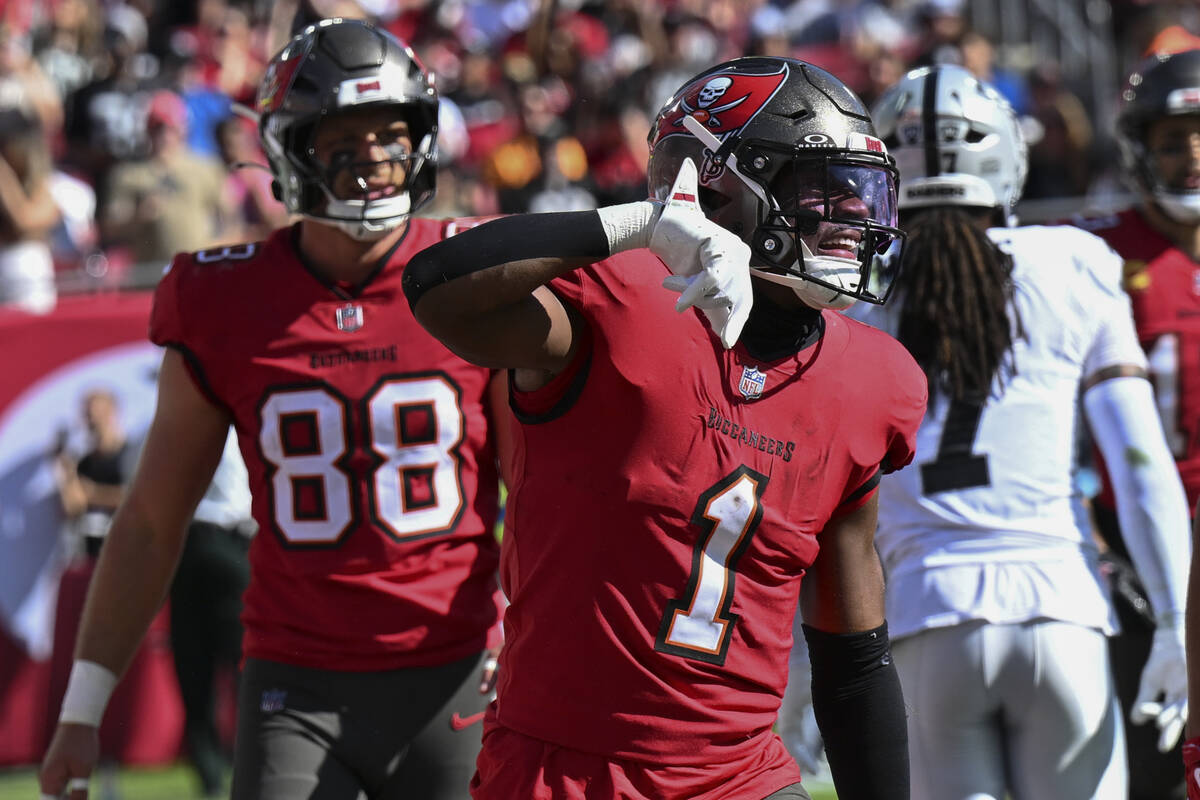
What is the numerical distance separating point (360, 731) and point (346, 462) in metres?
0.55

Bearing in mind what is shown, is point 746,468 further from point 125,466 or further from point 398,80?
point 125,466

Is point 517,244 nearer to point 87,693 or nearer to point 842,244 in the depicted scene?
point 842,244

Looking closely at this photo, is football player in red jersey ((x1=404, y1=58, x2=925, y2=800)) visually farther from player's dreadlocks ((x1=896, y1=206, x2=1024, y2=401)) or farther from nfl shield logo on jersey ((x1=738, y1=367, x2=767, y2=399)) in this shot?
player's dreadlocks ((x1=896, y1=206, x2=1024, y2=401))

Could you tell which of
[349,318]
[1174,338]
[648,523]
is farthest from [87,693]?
[1174,338]

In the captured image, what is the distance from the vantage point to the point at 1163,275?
14.0 ft

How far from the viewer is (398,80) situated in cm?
356

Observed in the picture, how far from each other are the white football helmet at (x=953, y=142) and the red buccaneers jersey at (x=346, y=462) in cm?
117

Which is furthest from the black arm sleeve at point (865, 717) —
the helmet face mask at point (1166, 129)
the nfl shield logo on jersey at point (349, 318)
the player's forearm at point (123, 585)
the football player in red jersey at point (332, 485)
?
the helmet face mask at point (1166, 129)

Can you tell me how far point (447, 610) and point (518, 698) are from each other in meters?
0.90

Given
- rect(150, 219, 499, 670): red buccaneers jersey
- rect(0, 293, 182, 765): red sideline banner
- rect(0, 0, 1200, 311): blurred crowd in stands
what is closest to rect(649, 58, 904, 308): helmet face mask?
rect(150, 219, 499, 670): red buccaneers jersey

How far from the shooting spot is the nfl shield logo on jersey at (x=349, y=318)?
3455 mm

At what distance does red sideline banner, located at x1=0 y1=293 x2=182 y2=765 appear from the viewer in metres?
7.67

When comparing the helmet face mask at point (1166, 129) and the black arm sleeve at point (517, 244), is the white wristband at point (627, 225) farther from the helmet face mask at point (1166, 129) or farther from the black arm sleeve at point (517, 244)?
the helmet face mask at point (1166, 129)

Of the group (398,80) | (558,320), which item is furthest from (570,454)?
(398,80)
